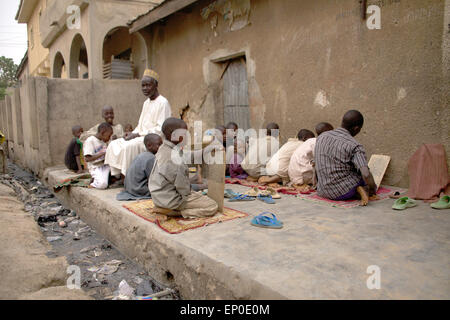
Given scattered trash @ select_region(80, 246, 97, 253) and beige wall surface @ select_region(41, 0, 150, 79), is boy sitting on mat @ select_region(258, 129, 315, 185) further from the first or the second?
beige wall surface @ select_region(41, 0, 150, 79)

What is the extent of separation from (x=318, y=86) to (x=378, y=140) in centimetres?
126

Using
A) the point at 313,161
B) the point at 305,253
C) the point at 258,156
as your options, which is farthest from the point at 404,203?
the point at 258,156

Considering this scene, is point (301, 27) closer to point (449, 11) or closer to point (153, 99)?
point (449, 11)

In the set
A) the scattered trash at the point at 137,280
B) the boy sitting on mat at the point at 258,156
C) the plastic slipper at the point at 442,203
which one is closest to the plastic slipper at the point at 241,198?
the boy sitting on mat at the point at 258,156

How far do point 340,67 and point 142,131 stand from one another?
130 inches

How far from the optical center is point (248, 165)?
17.9ft

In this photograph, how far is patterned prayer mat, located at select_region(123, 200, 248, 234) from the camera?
3131mm

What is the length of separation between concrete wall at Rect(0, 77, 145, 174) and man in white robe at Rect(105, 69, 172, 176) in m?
3.10

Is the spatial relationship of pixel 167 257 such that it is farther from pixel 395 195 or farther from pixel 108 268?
pixel 395 195

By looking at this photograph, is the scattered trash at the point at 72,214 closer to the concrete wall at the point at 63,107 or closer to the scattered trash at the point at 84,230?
the scattered trash at the point at 84,230

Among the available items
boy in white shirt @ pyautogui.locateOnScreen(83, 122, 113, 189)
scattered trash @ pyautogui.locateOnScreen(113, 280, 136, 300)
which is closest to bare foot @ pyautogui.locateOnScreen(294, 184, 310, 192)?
scattered trash @ pyautogui.locateOnScreen(113, 280, 136, 300)

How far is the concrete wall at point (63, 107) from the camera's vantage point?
7.54 metres

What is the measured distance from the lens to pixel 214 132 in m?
6.12
